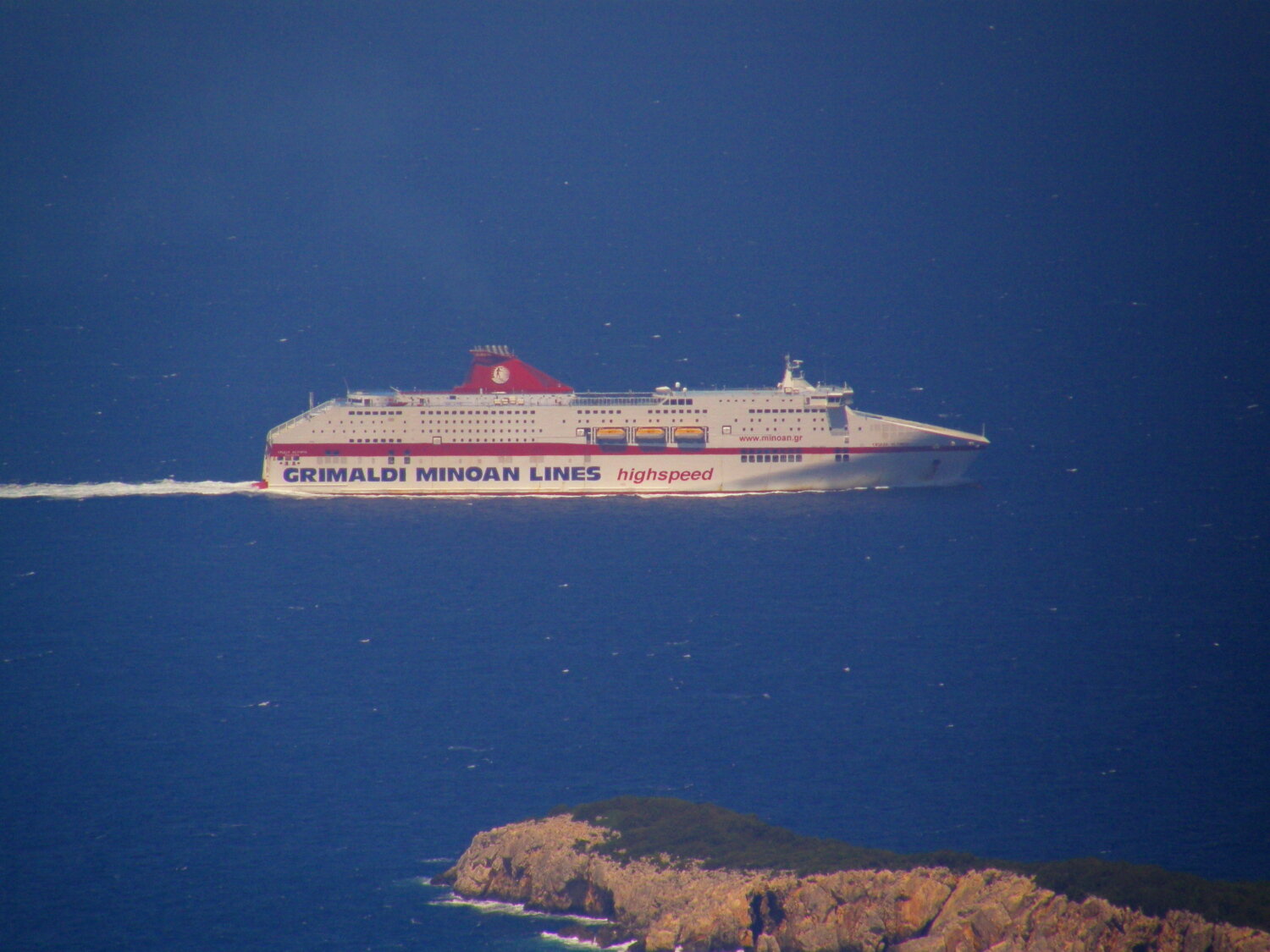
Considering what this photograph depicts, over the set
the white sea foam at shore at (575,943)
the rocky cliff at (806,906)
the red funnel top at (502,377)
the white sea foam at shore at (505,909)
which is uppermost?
the red funnel top at (502,377)

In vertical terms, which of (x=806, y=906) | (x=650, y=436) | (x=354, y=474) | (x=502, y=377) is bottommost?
(x=806, y=906)

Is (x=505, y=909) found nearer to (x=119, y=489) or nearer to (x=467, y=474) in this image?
(x=467, y=474)

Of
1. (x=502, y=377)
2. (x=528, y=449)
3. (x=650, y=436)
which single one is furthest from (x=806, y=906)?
(x=502, y=377)

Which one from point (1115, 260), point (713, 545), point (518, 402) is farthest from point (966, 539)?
point (1115, 260)

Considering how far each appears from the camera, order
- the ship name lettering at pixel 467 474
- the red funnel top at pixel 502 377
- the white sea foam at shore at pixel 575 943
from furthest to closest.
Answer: the red funnel top at pixel 502 377 < the ship name lettering at pixel 467 474 < the white sea foam at shore at pixel 575 943

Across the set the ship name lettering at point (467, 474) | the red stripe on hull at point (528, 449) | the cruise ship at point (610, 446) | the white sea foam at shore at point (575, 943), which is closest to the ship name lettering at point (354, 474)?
the cruise ship at point (610, 446)

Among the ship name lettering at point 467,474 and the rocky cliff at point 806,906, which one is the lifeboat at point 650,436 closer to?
the ship name lettering at point 467,474

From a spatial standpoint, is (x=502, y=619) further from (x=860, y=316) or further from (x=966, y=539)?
(x=860, y=316)
